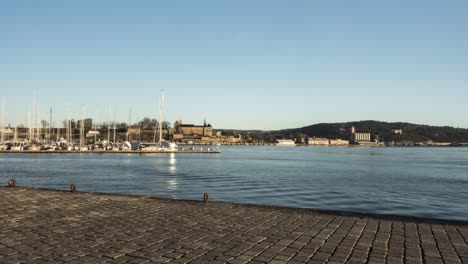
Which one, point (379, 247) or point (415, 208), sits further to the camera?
point (415, 208)

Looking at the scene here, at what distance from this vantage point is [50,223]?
11047 mm

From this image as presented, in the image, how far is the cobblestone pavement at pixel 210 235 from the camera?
797 centimetres

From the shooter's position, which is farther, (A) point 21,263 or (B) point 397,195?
(B) point 397,195

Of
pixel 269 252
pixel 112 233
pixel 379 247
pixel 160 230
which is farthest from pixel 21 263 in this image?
pixel 379 247

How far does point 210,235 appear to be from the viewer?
9.85 metres

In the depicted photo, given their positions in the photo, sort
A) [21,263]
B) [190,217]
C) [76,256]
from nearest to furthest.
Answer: [21,263] → [76,256] → [190,217]

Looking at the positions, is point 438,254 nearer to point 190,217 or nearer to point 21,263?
point 190,217

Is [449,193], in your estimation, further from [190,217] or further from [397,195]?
[190,217]

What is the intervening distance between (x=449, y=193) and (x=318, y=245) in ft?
83.7

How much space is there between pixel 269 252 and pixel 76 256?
11.6ft

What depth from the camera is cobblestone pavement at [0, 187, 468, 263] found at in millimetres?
7969

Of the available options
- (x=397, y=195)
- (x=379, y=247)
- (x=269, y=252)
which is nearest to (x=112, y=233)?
(x=269, y=252)

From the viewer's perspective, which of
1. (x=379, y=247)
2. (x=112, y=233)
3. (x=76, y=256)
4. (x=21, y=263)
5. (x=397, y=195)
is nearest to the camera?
(x=21, y=263)

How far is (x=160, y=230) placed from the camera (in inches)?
408
